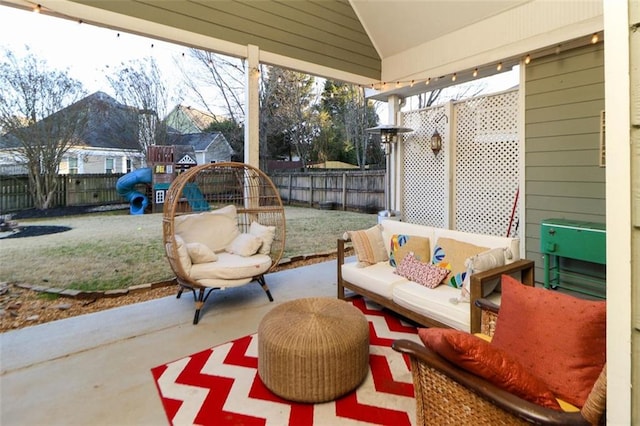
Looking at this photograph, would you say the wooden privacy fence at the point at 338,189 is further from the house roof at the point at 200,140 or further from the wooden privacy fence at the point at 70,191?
the wooden privacy fence at the point at 70,191

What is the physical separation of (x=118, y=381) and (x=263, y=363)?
940mm

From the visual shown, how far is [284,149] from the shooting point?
662 cm

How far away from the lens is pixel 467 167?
174 inches

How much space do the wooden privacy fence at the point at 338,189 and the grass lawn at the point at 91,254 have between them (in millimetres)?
3264

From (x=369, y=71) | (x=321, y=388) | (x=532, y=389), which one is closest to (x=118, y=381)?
(x=321, y=388)

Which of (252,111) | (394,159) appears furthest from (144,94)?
(394,159)

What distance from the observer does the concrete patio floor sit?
1.82 meters

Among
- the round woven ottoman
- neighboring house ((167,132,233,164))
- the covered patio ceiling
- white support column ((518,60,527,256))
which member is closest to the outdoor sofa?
the round woven ottoman

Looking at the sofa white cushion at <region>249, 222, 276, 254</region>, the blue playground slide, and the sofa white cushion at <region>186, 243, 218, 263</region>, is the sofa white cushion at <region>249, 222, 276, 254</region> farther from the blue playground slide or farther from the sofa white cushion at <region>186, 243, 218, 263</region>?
the blue playground slide

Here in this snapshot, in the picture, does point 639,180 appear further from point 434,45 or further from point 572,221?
point 434,45

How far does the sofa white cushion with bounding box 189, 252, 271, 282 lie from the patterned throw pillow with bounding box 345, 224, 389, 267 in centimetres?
89

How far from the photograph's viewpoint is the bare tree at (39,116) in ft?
10.6

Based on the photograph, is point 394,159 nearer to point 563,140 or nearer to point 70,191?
point 563,140

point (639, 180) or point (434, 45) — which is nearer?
point (639, 180)
